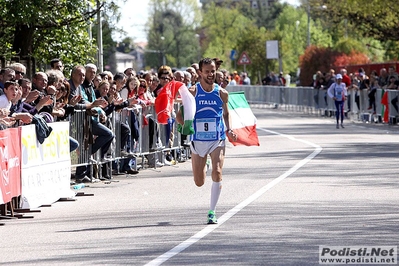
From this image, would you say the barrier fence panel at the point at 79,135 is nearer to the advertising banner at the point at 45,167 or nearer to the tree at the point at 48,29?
the advertising banner at the point at 45,167

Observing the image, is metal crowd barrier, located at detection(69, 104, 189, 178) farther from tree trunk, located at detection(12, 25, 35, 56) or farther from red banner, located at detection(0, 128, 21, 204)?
tree trunk, located at detection(12, 25, 35, 56)

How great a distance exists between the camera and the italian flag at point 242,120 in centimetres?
2539

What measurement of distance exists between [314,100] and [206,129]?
36.4 metres

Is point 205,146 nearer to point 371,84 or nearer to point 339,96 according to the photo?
point 339,96

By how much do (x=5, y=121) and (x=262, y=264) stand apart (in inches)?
221

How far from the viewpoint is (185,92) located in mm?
14125

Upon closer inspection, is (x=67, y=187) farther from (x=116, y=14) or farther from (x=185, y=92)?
(x=116, y=14)

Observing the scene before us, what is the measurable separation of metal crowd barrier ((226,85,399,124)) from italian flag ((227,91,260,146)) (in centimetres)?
1275

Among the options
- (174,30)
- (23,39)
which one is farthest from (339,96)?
(174,30)

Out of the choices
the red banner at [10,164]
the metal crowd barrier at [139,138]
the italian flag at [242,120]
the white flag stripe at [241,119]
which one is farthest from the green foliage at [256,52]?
the red banner at [10,164]

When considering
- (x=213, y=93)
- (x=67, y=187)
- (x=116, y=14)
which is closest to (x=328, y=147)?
(x=116, y=14)

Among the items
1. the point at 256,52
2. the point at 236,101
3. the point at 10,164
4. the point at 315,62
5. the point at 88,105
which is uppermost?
the point at 256,52

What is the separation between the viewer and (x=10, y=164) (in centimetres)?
1481

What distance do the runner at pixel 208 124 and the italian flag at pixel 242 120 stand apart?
11.0 metres
